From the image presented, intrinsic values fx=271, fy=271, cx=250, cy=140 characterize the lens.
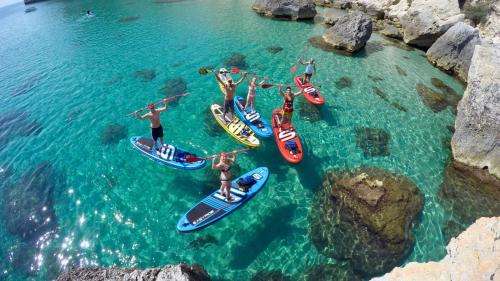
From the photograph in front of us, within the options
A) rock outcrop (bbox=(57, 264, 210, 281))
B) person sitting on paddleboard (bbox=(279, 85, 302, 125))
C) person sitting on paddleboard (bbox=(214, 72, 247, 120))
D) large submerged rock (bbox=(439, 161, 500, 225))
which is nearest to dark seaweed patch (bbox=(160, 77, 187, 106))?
person sitting on paddleboard (bbox=(214, 72, 247, 120))

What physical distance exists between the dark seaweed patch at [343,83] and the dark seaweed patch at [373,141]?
4.84 metres

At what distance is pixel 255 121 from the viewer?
14656mm

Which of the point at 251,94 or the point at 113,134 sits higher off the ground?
the point at 251,94

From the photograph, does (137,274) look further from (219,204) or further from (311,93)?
(311,93)

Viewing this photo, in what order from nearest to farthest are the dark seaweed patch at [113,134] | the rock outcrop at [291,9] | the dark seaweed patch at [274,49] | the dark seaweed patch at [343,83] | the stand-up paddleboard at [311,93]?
the dark seaweed patch at [113,134] → the stand-up paddleboard at [311,93] → the dark seaweed patch at [343,83] → the dark seaweed patch at [274,49] → the rock outcrop at [291,9]

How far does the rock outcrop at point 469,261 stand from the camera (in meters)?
5.33

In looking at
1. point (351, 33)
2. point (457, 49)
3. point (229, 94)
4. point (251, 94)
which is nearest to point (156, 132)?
point (229, 94)

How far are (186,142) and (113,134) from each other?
4308 mm

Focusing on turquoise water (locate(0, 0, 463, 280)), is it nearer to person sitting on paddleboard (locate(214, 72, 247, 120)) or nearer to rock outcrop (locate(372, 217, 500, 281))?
person sitting on paddleboard (locate(214, 72, 247, 120))

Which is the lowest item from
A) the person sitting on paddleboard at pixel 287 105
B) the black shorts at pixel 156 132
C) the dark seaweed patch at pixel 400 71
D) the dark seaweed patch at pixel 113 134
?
the dark seaweed patch at pixel 113 134

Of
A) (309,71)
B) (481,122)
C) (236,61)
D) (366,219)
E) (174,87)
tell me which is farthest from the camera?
(236,61)

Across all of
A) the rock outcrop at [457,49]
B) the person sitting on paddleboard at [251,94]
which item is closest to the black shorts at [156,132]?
the person sitting on paddleboard at [251,94]

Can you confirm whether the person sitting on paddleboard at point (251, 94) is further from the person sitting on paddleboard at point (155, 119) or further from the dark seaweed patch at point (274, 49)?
the dark seaweed patch at point (274, 49)

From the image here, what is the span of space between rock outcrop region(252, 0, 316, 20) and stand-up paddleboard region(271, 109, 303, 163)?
1971 centimetres
